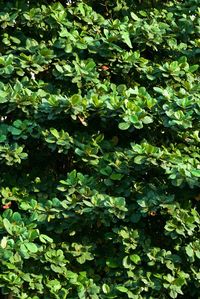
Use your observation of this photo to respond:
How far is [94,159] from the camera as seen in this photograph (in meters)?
3.46

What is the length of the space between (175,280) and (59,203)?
803 millimetres

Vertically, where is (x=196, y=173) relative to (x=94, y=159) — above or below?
above

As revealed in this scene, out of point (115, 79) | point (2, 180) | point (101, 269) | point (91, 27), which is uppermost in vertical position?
point (91, 27)

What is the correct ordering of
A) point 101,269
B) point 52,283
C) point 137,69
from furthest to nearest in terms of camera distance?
point 137,69 → point 101,269 → point 52,283

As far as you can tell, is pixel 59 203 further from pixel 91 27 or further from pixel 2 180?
pixel 91 27

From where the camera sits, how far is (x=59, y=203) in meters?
3.31

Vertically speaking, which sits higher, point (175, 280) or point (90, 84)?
point (90, 84)

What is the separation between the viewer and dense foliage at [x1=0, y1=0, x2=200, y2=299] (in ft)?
10.8

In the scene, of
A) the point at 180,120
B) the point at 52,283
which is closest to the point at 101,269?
the point at 52,283

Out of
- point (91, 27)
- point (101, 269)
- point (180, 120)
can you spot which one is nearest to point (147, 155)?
point (180, 120)

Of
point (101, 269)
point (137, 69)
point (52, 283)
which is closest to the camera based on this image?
point (52, 283)

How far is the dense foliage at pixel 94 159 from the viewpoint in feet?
10.8

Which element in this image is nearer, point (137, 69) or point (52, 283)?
point (52, 283)

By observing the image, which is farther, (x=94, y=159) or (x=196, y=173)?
(x=94, y=159)
